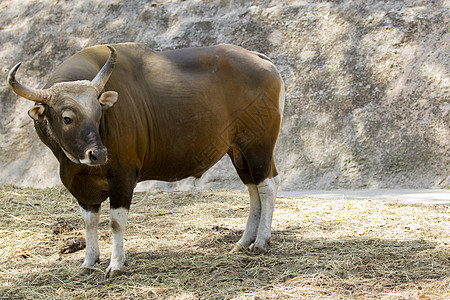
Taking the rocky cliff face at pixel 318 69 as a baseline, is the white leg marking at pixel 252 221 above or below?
above

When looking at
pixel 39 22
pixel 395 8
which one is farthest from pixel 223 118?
pixel 39 22

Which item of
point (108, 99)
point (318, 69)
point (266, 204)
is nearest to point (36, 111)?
point (108, 99)

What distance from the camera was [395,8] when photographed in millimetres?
8477

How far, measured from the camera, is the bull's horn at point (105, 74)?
3.78 m

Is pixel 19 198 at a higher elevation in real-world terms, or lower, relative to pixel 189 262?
lower

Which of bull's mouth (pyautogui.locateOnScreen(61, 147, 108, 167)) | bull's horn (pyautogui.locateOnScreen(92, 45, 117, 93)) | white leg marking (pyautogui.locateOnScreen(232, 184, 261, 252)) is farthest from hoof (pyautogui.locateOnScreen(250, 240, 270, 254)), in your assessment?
bull's horn (pyautogui.locateOnScreen(92, 45, 117, 93))

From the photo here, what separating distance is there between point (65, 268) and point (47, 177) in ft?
17.2

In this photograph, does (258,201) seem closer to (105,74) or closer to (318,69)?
(105,74)

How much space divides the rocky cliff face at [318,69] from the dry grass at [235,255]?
1.56 metres

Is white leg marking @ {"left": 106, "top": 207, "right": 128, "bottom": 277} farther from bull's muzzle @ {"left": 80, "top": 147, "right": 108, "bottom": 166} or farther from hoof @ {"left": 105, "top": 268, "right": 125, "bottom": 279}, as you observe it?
bull's muzzle @ {"left": 80, "top": 147, "right": 108, "bottom": 166}

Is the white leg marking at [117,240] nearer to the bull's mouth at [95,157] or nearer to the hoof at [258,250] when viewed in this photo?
the bull's mouth at [95,157]

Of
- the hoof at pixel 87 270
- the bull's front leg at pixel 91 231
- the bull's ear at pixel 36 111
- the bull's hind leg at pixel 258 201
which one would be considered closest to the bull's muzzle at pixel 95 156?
the bull's ear at pixel 36 111

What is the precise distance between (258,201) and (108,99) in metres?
1.71

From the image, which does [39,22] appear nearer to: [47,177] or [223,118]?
[47,177]
